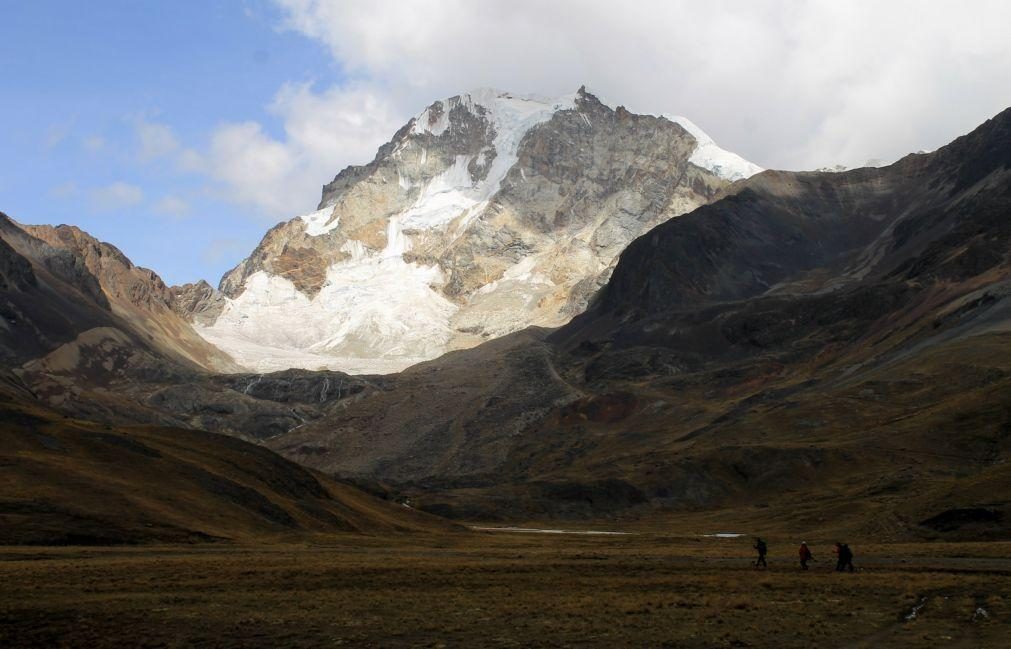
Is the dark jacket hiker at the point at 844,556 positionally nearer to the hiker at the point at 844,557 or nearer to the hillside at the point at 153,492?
the hiker at the point at 844,557

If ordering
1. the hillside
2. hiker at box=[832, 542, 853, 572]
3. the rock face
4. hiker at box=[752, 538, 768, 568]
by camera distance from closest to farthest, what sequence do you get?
hiker at box=[832, 542, 853, 572]
hiker at box=[752, 538, 768, 568]
the hillside
the rock face

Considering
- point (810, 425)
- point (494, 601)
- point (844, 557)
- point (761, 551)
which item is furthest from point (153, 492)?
point (810, 425)

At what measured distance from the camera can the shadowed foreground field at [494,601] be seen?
1139 inches

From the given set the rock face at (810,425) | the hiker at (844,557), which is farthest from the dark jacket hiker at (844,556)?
the rock face at (810,425)

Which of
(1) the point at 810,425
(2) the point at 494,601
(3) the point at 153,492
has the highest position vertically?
(1) the point at 810,425

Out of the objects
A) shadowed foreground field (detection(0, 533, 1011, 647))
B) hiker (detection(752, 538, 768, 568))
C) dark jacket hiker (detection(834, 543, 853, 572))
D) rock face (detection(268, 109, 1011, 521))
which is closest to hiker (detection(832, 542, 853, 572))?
dark jacket hiker (detection(834, 543, 853, 572))

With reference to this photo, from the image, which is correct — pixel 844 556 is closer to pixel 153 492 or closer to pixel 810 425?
pixel 153 492

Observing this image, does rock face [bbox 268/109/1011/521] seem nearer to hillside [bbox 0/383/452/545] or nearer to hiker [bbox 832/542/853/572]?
hiker [bbox 832/542/853/572]

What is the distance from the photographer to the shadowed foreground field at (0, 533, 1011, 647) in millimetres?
28938

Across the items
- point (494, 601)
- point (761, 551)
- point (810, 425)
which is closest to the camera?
point (494, 601)

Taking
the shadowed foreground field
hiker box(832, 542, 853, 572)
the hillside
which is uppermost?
the hillside

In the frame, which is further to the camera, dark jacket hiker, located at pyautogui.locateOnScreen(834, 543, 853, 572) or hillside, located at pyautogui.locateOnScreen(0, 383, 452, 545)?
hillside, located at pyautogui.locateOnScreen(0, 383, 452, 545)

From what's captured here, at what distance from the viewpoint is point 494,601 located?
35750 mm

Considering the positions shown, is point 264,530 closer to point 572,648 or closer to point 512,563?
point 512,563
